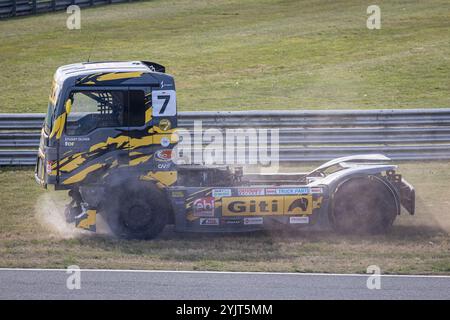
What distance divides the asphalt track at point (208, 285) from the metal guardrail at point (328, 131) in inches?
262

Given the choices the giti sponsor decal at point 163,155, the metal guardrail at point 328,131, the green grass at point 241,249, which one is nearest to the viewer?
the green grass at point 241,249

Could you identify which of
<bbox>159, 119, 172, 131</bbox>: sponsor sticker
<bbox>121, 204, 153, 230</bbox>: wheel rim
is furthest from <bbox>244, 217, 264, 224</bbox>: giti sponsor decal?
<bbox>159, 119, 172, 131</bbox>: sponsor sticker

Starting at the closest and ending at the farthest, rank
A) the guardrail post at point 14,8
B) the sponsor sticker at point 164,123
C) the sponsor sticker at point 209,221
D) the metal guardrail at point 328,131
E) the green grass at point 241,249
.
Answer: the green grass at point 241,249
the sponsor sticker at point 164,123
the sponsor sticker at point 209,221
the metal guardrail at point 328,131
the guardrail post at point 14,8

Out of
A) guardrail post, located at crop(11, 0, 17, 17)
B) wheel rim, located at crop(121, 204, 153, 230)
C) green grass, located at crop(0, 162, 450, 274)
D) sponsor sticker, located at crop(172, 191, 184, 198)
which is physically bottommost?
green grass, located at crop(0, 162, 450, 274)

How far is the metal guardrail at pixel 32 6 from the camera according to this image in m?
31.5

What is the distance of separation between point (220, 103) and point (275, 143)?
15.0 feet

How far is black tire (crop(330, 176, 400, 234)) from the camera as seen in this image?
12.6 metres

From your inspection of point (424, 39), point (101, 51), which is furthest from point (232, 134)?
point (424, 39)

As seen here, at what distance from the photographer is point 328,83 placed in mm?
23297

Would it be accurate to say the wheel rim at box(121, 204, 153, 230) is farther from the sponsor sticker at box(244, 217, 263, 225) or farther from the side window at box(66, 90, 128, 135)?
the sponsor sticker at box(244, 217, 263, 225)

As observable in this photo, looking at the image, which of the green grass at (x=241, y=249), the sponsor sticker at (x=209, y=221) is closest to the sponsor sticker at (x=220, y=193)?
the sponsor sticker at (x=209, y=221)

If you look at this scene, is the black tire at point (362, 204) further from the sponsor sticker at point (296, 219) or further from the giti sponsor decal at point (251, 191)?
the giti sponsor decal at point (251, 191)

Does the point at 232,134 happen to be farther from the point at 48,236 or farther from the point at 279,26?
the point at 279,26

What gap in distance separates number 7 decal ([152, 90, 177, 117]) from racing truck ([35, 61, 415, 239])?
1 centimetres
